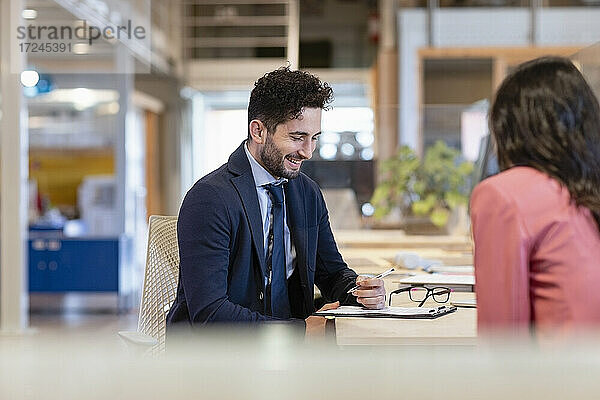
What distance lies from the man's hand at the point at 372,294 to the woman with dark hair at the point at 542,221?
2.67 ft

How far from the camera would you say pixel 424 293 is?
2723 millimetres

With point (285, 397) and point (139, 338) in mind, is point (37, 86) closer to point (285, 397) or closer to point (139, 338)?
point (139, 338)

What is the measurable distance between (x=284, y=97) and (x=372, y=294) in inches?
22.5

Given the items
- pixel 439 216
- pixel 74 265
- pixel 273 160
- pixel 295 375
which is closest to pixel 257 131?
pixel 273 160

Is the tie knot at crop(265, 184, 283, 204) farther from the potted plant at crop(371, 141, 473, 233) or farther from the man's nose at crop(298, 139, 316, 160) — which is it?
the potted plant at crop(371, 141, 473, 233)

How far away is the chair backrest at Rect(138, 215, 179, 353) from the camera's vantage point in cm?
277

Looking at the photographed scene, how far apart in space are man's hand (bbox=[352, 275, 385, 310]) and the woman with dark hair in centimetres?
81

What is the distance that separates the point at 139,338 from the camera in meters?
2.47

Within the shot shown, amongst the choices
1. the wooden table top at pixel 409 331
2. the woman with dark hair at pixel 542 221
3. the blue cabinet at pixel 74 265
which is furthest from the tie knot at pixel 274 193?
the blue cabinet at pixel 74 265

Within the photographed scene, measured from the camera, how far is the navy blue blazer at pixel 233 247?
7.34 ft

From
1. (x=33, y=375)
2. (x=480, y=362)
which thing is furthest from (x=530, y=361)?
(x=33, y=375)

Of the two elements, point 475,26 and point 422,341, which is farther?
point 475,26

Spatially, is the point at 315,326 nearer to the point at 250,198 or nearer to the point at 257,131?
the point at 250,198

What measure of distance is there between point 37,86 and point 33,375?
9.56 m
